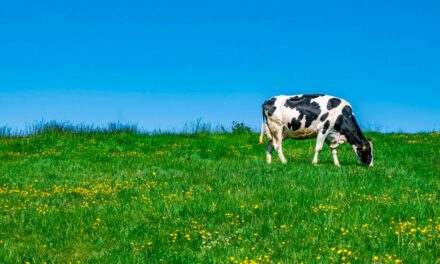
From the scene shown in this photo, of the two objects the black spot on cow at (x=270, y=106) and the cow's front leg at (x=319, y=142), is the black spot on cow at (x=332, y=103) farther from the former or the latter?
the black spot on cow at (x=270, y=106)

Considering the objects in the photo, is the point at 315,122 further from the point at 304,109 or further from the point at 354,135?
the point at 354,135

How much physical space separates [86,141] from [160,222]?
16.2 m

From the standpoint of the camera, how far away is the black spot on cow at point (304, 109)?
62.4 ft

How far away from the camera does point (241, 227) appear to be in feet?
33.7

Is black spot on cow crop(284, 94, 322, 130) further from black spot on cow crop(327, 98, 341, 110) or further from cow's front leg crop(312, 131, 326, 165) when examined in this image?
cow's front leg crop(312, 131, 326, 165)

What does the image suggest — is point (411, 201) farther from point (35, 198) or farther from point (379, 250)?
→ point (35, 198)

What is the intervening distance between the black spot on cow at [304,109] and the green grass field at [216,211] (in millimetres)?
1183

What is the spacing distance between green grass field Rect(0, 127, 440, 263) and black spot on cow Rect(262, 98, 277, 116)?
5.17ft

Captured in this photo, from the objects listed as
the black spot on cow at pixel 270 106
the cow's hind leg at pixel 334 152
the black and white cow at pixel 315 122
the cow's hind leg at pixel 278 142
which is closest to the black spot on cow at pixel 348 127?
the black and white cow at pixel 315 122

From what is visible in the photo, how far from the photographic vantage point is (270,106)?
762 inches

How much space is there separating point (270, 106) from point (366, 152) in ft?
10.5

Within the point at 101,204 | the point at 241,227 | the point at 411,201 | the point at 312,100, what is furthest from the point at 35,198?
the point at 312,100

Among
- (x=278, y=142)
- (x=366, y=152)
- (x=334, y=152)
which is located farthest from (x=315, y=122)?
(x=366, y=152)

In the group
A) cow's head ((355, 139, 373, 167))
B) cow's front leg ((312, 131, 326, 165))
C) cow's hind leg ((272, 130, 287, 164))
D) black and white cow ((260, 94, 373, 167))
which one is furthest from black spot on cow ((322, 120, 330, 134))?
cow's hind leg ((272, 130, 287, 164))
